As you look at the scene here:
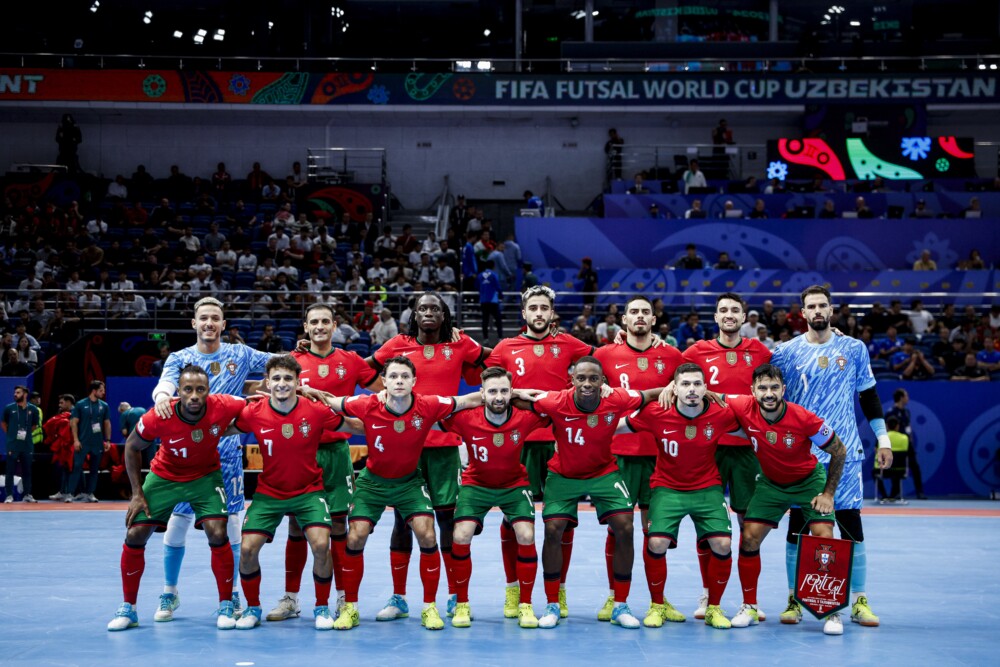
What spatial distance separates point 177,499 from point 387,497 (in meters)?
1.71

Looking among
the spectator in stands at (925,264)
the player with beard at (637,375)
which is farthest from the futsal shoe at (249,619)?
the spectator in stands at (925,264)

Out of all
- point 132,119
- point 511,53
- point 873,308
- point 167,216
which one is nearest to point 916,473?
point 873,308

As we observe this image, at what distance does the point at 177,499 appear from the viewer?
888cm

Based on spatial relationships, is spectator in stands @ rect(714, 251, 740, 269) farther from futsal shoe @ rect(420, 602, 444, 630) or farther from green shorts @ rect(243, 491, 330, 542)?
green shorts @ rect(243, 491, 330, 542)

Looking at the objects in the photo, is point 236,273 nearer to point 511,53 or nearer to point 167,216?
point 167,216

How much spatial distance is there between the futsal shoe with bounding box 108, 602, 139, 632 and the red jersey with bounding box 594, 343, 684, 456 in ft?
13.8

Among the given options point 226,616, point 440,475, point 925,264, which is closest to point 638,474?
point 440,475

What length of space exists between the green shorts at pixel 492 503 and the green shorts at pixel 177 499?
6.47 ft

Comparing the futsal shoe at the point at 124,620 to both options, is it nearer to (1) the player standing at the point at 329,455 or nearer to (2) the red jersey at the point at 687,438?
(1) the player standing at the point at 329,455

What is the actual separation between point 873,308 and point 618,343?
14.9 metres

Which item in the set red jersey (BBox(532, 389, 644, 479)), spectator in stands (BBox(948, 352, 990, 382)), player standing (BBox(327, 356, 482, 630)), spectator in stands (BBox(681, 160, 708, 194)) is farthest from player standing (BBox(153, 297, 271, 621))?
spectator in stands (BBox(681, 160, 708, 194))

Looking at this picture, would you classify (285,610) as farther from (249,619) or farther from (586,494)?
(586,494)

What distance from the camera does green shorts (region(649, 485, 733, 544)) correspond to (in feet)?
29.0

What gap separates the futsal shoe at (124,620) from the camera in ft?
28.1
